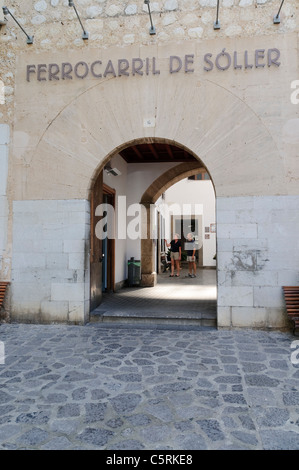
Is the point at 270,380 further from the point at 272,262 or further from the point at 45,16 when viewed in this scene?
the point at 45,16

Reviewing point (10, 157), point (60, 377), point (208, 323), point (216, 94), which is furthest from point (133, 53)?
point (60, 377)

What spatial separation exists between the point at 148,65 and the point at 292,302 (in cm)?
402

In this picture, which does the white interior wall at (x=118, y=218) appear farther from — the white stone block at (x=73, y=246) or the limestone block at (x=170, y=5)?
the limestone block at (x=170, y=5)

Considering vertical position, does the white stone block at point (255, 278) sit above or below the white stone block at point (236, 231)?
below

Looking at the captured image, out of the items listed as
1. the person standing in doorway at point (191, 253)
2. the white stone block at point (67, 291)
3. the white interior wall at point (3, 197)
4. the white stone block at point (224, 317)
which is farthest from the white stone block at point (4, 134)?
the person standing in doorway at point (191, 253)

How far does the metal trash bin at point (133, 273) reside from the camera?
9.44m

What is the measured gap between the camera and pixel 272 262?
15.7ft

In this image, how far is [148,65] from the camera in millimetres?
5238

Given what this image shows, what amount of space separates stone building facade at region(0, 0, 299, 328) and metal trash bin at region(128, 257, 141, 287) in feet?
13.7

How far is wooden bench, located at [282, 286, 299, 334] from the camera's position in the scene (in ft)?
14.7

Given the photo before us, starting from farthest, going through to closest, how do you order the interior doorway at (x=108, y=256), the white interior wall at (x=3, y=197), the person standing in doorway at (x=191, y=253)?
the person standing in doorway at (x=191, y=253)
the interior doorway at (x=108, y=256)
the white interior wall at (x=3, y=197)

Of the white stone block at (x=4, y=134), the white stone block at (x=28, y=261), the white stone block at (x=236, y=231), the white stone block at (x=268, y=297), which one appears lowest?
the white stone block at (x=268, y=297)

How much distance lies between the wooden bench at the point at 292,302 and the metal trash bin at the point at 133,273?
17.2ft

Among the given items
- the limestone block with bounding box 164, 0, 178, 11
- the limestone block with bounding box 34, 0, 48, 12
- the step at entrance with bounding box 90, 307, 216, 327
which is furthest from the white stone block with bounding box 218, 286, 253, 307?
the limestone block with bounding box 34, 0, 48, 12
